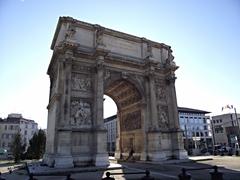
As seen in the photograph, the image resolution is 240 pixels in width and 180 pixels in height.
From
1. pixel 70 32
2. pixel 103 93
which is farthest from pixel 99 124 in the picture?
pixel 70 32

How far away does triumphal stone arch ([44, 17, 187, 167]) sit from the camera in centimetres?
1689

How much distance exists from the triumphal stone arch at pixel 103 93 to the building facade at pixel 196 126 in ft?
115

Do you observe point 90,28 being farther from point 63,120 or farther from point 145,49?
point 63,120

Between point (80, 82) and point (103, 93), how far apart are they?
2364mm

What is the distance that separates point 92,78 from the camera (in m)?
19.5

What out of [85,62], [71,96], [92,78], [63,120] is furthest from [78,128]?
[85,62]

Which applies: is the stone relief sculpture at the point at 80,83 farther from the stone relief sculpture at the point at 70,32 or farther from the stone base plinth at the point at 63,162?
the stone base plinth at the point at 63,162

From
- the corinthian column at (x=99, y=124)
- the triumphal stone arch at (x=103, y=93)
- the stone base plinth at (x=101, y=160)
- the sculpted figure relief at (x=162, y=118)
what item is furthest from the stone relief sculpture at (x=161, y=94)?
the stone base plinth at (x=101, y=160)

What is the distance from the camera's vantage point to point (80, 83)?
61.6 ft

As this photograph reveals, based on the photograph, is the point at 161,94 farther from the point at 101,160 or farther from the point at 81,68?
the point at 101,160

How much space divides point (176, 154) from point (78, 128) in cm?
1078

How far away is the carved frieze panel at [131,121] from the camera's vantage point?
74.8 ft

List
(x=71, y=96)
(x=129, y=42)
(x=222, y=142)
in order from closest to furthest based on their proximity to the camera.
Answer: (x=71, y=96) → (x=129, y=42) → (x=222, y=142)

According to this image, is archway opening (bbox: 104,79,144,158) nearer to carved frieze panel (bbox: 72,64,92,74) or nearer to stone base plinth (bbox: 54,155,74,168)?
carved frieze panel (bbox: 72,64,92,74)
